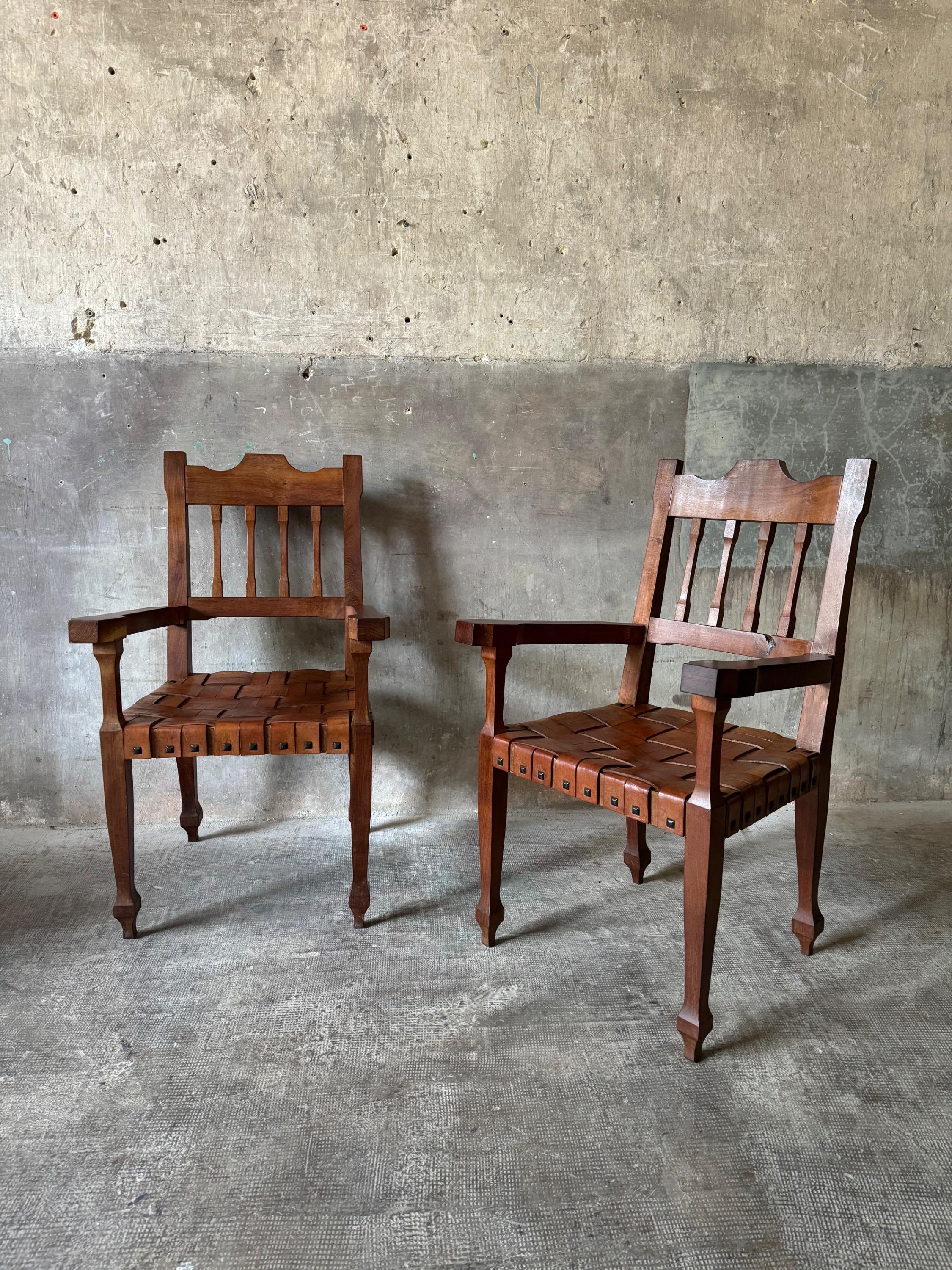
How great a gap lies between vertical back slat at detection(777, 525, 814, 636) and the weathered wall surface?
102cm

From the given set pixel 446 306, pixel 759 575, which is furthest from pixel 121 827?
pixel 446 306

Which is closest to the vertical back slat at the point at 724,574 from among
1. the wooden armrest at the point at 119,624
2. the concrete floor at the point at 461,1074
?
the concrete floor at the point at 461,1074

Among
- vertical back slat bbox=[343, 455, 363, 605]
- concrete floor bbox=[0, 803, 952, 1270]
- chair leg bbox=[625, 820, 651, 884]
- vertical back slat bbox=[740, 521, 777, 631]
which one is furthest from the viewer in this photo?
vertical back slat bbox=[343, 455, 363, 605]

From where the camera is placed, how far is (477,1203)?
1275 mm

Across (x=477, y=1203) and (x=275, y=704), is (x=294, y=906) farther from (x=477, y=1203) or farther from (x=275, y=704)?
(x=477, y=1203)

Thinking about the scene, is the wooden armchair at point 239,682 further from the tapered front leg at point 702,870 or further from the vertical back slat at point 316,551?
the tapered front leg at point 702,870

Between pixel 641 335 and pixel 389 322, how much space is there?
0.83 meters

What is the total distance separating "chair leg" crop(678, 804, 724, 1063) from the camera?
1.56 metres

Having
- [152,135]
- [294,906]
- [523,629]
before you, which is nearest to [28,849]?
[294,906]

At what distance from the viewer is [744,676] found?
1.51m

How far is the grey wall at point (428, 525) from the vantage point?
260cm

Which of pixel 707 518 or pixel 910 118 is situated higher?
pixel 910 118

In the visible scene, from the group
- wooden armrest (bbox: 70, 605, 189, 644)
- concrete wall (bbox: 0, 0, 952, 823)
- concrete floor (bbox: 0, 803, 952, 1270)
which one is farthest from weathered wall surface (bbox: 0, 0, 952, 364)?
concrete floor (bbox: 0, 803, 952, 1270)

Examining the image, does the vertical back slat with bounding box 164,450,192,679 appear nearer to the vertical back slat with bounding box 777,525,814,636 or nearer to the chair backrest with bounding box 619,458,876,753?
the chair backrest with bounding box 619,458,876,753
